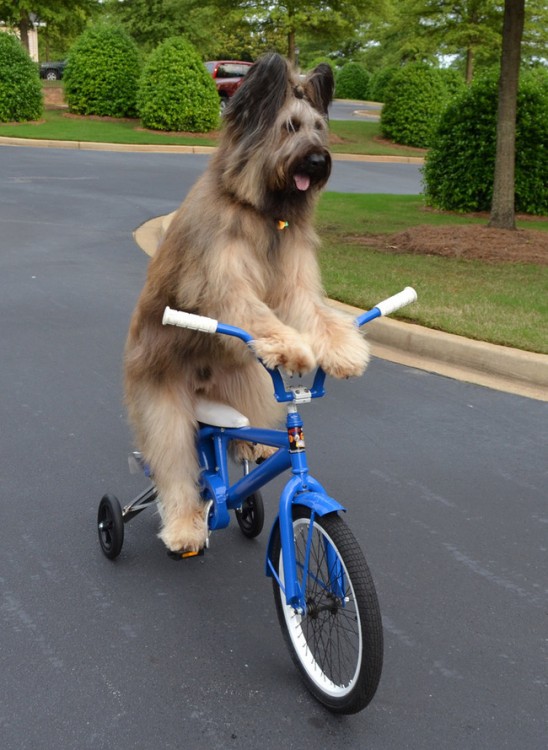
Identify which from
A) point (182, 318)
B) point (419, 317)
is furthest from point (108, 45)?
point (182, 318)

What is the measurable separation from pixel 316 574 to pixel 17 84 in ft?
90.4

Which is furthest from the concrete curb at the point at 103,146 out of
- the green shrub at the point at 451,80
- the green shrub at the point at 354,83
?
the green shrub at the point at 354,83

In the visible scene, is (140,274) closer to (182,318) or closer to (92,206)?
(92,206)

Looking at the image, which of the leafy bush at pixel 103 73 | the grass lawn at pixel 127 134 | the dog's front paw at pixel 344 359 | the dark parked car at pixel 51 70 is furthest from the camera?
the dark parked car at pixel 51 70

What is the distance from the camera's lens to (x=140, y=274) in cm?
1054

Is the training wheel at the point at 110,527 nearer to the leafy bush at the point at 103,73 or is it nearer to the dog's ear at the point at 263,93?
the dog's ear at the point at 263,93

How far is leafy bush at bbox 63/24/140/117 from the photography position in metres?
29.3

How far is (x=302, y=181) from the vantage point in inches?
137

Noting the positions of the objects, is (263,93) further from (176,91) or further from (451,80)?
(451,80)

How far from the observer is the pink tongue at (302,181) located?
3.48 metres

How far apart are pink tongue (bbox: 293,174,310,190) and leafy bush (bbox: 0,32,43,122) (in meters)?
26.7

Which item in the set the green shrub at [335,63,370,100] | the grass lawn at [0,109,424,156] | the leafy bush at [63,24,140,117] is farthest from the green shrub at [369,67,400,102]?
the leafy bush at [63,24,140,117]

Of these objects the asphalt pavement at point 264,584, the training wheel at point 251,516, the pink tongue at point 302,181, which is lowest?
the asphalt pavement at point 264,584

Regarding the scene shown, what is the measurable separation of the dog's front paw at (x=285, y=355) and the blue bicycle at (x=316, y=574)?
2.4 inches
